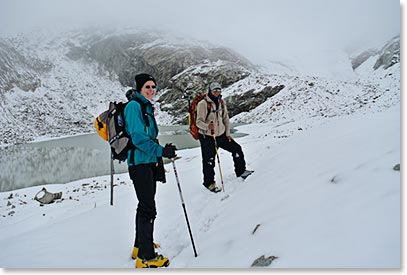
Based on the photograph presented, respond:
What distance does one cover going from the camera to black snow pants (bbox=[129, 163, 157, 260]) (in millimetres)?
3713

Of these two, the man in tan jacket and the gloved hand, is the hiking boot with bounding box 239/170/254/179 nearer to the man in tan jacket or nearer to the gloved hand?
the man in tan jacket

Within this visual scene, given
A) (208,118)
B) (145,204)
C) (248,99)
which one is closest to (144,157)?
(145,204)

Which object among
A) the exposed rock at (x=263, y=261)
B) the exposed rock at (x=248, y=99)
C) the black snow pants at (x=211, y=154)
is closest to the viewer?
the exposed rock at (x=263, y=261)

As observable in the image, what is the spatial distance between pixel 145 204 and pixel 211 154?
9.37 feet

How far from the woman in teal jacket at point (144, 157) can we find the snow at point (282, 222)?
0.37 m

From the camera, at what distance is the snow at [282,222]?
7.73 feet

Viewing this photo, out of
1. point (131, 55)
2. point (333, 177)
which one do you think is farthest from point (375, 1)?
point (131, 55)

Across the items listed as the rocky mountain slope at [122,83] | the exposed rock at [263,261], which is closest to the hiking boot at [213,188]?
the exposed rock at [263,261]

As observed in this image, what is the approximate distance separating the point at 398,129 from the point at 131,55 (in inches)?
2154

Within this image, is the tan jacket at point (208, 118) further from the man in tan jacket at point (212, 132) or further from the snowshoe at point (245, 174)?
the snowshoe at point (245, 174)

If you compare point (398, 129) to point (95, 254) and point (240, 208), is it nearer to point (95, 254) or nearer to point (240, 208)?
point (240, 208)

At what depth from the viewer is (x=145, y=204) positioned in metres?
3.82

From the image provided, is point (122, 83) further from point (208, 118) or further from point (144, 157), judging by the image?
point (144, 157)

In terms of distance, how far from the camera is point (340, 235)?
Result: 2395mm
